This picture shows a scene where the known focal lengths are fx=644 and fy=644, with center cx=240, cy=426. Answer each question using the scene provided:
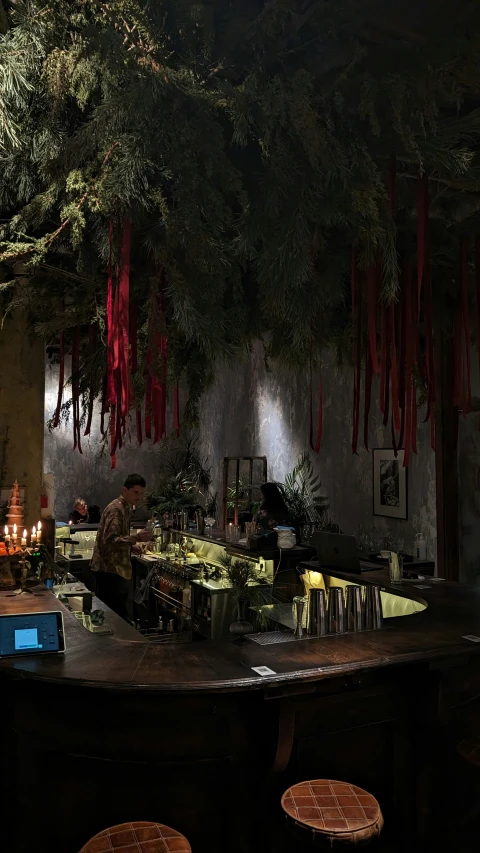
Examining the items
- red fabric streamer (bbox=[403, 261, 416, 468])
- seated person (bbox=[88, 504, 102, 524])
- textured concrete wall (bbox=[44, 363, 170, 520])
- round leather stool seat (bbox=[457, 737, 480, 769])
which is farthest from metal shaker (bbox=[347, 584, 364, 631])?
textured concrete wall (bbox=[44, 363, 170, 520])

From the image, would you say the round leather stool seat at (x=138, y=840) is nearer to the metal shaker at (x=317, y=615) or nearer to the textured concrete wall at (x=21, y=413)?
the metal shaker at (x=317, y=615)

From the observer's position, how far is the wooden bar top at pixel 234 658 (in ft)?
7.37

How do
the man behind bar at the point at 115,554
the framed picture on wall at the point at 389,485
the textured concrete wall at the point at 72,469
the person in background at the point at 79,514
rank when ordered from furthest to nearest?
the textured concrete wall at the point at 72,469, the person in background at the point at 79,514, the framed picture on wall at the point at 389,485, the man behind bar at the point at 115,554

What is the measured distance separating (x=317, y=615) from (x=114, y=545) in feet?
9.81

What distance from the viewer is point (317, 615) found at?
2879 mm

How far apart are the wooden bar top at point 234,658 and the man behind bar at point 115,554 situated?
2.32 m

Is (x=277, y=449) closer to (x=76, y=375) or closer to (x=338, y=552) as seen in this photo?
(x=338, y=552)

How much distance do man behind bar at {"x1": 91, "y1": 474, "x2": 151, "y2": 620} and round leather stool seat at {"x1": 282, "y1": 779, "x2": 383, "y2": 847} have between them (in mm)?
3455

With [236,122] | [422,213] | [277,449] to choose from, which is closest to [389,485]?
[277,449]

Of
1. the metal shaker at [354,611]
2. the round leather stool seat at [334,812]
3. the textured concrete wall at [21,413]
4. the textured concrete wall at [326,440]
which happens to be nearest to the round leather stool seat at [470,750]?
the round leather stool seat at [334,812]

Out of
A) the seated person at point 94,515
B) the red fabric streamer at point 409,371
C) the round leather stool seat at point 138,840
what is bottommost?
the round leather stool seat at point 138,840

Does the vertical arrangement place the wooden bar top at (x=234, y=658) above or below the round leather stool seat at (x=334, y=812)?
above

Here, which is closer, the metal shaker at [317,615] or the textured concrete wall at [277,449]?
the metal shaker at [317,615]

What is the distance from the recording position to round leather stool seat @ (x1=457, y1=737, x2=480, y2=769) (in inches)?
96.7
